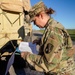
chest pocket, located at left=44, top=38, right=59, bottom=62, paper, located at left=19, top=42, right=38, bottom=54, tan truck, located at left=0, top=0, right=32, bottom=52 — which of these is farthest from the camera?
tan truck, located at left=0, top=0, right=32, bottom=52

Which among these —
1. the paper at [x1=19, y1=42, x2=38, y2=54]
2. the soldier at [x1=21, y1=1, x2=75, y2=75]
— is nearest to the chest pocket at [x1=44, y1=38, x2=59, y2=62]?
the soldier at [x1=21, y1=1, x2=75, y2=75]

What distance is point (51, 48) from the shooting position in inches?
99.8

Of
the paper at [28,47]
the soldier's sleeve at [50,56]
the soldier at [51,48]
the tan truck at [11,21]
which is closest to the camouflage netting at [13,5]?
the tan truck at [11,21]

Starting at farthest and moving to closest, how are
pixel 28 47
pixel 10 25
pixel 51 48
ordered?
pixel 10 25 → pixel 28 47 → pixel 51 48

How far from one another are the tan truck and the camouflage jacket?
14.5ft

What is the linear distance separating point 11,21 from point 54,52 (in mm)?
4926

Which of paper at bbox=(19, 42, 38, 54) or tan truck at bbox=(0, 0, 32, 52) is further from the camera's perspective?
tan truck at bbox=(0, 0, 32, 52)

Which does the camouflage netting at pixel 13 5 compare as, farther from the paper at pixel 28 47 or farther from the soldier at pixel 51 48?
the soldier at pixel 51 48

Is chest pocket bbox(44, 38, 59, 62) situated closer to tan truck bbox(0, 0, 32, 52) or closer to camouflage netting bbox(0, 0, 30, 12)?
tan truck bbox(0, 0, 32, 52)

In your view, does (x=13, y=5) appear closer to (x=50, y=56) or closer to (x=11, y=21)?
(x=11, y=21)

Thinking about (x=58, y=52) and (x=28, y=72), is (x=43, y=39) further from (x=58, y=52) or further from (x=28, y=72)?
(x=28, y=72)

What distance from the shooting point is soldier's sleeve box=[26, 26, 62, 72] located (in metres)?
2.54

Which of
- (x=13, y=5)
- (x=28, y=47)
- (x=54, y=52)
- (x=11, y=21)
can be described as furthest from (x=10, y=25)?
(x=54, y=52)

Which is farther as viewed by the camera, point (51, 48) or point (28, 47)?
point (28, 47)
